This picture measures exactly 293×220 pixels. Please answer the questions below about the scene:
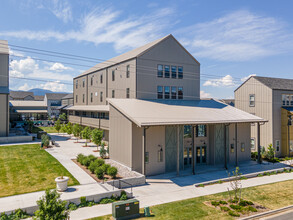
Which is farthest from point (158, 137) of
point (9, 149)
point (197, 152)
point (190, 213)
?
point (9, 149)

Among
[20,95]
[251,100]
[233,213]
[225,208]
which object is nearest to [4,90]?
[225,208]

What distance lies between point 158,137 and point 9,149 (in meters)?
20.6

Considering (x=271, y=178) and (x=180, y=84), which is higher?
(x=180, y=84)

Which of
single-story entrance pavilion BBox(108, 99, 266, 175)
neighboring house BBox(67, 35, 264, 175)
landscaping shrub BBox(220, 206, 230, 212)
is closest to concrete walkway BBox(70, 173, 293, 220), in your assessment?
single-story entrance pavilion BBox(108, 99, 266, 175)

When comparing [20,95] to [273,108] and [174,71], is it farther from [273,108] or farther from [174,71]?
[273,108]

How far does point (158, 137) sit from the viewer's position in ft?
81.9

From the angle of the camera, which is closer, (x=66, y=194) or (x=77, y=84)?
(x=66, y=194)

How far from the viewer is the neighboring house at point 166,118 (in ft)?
79.3

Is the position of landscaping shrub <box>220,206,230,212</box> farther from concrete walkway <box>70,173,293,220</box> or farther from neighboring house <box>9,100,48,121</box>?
neighboring house <box>9,100,48,121</box>

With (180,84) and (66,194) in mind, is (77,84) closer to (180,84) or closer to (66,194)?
(180,84)

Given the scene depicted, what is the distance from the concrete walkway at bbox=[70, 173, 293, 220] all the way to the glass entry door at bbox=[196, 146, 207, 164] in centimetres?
563

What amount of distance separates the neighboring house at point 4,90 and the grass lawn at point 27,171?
6447mm

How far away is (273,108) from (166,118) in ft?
69.5

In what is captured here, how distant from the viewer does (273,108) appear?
1411 inches
